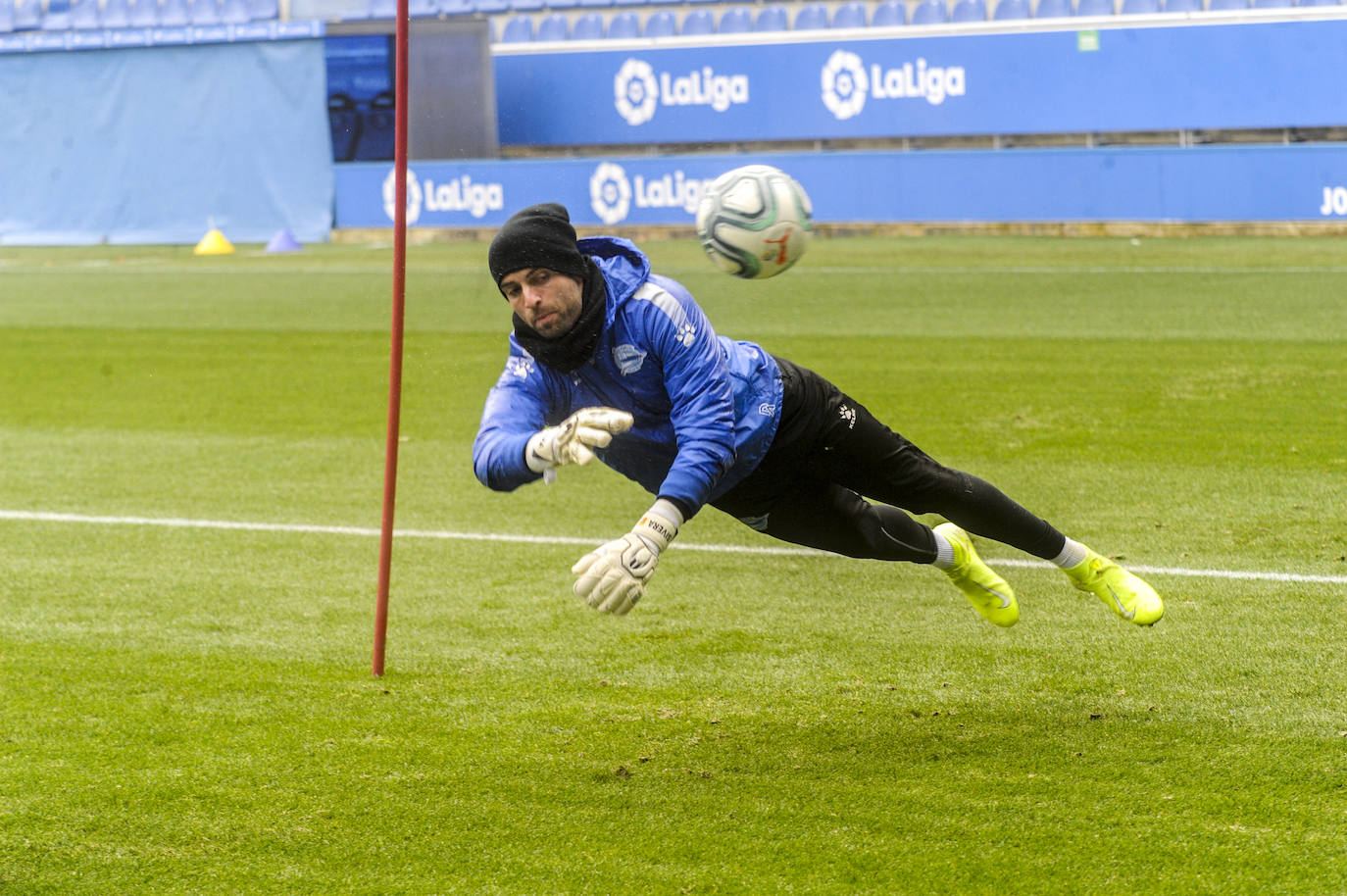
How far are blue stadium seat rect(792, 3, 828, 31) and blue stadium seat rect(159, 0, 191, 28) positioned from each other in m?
15.2

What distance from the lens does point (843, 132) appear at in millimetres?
25859

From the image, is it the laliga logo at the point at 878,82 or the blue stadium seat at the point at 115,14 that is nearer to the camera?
the laliga logo at the point at 878,82

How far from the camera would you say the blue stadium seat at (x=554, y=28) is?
31.1 metres

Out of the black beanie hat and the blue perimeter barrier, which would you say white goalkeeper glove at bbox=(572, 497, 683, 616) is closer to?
the black beanie hat

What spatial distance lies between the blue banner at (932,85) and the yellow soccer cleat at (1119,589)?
1905 cm

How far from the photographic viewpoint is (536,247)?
4.28 meters

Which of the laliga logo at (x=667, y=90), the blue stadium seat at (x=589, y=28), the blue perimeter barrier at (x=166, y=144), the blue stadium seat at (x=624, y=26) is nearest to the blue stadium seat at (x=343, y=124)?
the blue perimeter barrier at (x=166, y=144)

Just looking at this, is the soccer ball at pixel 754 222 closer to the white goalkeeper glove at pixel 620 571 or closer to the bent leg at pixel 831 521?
the bent leg at pixel 831 521

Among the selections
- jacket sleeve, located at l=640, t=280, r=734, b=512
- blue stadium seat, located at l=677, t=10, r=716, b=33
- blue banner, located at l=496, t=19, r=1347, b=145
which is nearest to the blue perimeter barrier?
blue banner, located at l=496, t=19, r=1347, b=145

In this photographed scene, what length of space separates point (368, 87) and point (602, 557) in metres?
25.0

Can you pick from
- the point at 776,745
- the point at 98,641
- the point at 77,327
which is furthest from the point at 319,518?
the point at 77,327

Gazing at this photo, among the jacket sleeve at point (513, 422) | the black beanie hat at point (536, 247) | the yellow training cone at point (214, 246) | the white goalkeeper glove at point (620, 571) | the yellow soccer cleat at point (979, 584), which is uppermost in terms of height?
the black beanie hat at point (536, 247)

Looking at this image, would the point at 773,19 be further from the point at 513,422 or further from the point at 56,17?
the point at 513,422

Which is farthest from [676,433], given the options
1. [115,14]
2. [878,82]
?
[115,14]
